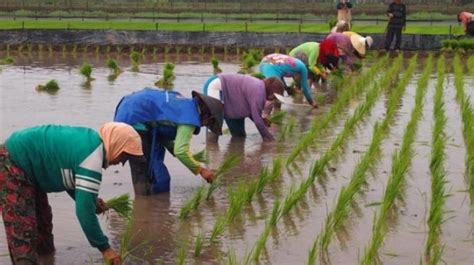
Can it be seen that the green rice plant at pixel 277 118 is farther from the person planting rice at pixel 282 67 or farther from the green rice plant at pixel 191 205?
the green rice plant at pixel 191 205

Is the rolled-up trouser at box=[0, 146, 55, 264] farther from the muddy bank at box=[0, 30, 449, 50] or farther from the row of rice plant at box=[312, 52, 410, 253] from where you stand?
the muddy bank at box=[0, 30, 449, 50]

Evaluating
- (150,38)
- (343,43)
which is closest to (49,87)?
(343,43)

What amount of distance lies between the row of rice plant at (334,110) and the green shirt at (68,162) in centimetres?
328

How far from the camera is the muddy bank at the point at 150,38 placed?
74.5ft

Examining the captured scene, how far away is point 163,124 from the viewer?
6.50 meters

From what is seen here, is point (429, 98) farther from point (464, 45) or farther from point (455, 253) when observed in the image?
point (464, 45)

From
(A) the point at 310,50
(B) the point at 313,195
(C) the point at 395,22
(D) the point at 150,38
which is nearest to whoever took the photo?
(B) the point at 313,195

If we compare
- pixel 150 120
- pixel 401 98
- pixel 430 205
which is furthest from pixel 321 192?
pixel 401 98

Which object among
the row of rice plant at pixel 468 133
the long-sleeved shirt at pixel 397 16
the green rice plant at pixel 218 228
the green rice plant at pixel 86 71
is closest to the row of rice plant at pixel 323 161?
the green rice plant at pixel 218 228

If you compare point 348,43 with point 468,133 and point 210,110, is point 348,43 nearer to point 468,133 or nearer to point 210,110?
point 468,133

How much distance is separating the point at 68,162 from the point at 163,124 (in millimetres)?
1890

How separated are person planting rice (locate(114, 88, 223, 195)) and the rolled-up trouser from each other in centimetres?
157

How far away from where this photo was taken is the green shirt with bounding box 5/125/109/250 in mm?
4559

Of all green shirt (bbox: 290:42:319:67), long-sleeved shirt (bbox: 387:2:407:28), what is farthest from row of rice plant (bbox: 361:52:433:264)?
long-sleeved shirt (bbox: 387:2:407:28)
